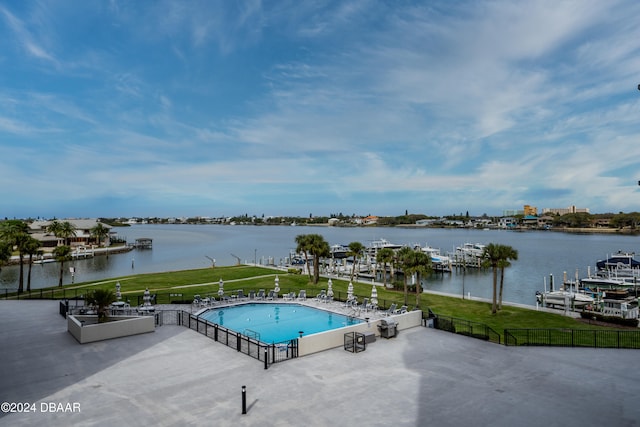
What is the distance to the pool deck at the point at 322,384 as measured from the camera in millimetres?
9289

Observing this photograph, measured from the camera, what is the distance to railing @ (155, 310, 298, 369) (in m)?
13.7

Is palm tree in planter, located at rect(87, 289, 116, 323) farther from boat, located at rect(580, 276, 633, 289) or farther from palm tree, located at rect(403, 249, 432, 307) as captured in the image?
boat, located at rect(580, 276, 633, 289)

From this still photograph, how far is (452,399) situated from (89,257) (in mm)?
97358

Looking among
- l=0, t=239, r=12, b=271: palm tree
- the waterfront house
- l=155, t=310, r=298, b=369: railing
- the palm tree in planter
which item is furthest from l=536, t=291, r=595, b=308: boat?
the waterfront house

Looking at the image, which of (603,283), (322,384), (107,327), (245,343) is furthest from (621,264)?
(107,327)

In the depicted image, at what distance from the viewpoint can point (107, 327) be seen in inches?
619

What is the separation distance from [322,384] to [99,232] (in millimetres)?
108190

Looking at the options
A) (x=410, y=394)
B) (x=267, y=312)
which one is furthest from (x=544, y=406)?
(x=267, y=312)

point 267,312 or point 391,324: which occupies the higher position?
point 391,324

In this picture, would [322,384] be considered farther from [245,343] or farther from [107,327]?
[107,327]

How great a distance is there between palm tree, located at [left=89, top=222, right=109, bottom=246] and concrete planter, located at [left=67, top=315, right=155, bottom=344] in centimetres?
9713

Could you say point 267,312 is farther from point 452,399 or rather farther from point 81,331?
point 452,399

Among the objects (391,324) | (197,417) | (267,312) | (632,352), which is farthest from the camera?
(267,312)

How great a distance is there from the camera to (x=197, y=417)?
30.2 feet
